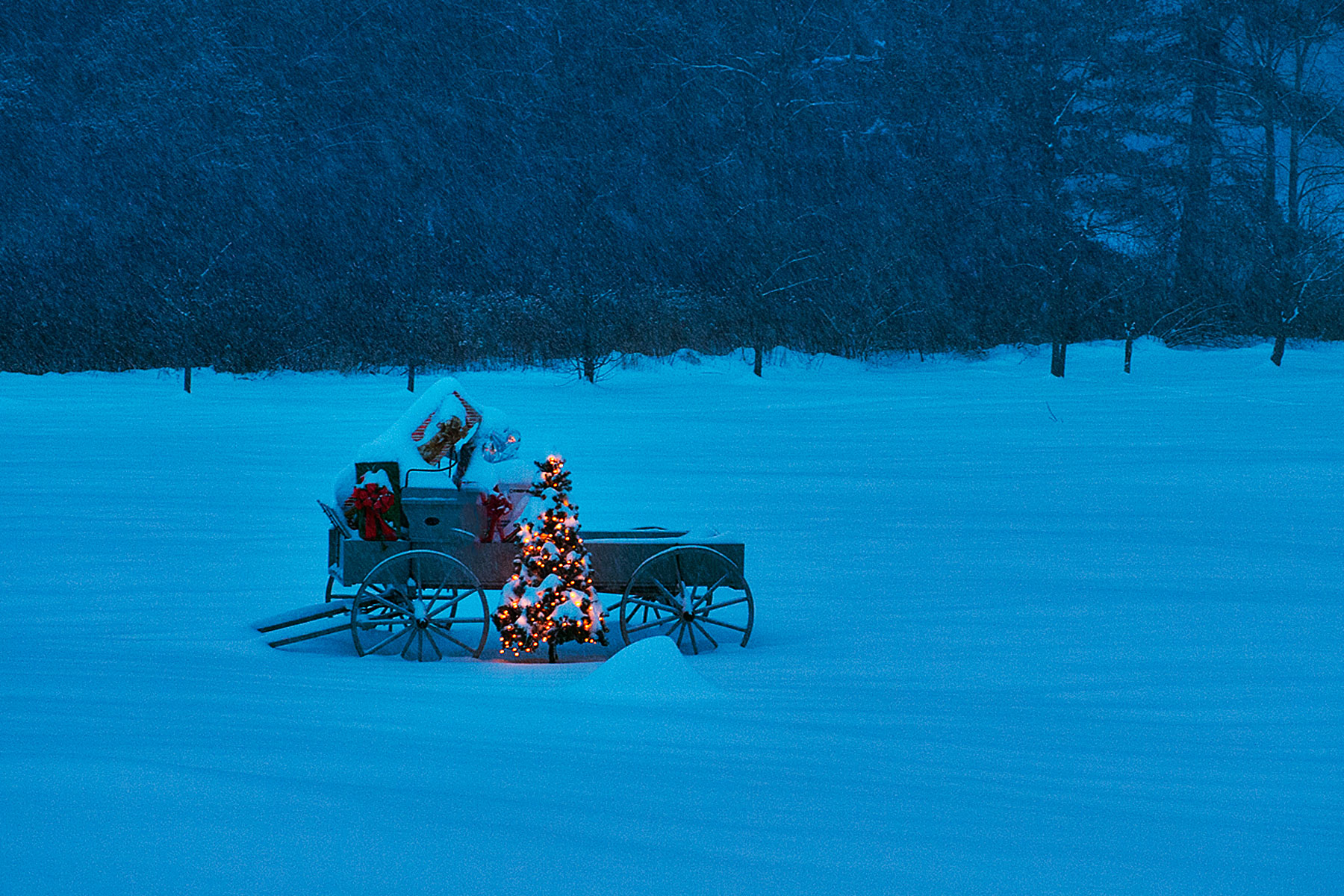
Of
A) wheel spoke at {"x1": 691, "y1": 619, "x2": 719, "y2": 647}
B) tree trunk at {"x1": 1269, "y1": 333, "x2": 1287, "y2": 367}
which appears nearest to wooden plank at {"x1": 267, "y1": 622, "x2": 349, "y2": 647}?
wheel spoke at {"x1": 691, "y1": 619, "x2": 719, "y2": 647}

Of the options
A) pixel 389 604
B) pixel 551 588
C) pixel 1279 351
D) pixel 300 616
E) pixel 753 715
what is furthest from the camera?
pixel 1279 351

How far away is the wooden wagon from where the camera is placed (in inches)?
278

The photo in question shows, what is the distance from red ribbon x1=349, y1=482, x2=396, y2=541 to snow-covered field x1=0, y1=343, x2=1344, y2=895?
71cm

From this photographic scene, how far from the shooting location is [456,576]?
7051 millimetres

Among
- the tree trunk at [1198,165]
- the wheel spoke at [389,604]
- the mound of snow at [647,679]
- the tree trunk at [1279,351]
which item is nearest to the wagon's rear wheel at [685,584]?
the mound of snow at [647,679]

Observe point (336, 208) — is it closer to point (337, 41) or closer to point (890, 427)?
point (337, 41)

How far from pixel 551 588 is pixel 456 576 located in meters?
0.57

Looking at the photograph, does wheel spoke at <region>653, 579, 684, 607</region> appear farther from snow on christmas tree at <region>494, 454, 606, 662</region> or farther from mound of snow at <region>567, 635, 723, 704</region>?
mound of snow at <region>567, 635, 723, 704</region>

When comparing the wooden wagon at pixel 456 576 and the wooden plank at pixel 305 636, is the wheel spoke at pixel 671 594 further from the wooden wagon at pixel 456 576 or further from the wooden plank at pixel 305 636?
the wooden plank at pixel 305 636

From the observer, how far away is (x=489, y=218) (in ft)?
167

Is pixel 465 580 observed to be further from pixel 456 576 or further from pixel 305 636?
pixel 305 636

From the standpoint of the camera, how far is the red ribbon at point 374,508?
7.11 m

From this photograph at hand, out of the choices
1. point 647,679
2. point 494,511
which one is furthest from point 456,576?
point 647,679

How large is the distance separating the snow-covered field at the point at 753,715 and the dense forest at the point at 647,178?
17.0 m
